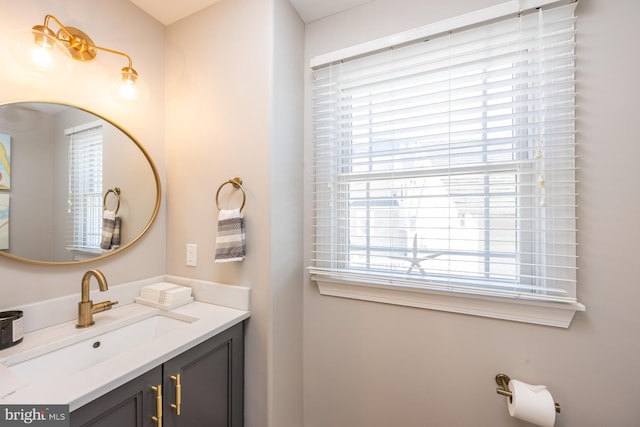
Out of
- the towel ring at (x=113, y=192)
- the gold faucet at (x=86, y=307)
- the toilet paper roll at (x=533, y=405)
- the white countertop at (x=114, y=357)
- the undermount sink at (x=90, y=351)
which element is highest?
the towel ring at (x=113, y=192)

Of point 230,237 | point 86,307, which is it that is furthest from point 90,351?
point 230,237

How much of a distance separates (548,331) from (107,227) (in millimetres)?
2017

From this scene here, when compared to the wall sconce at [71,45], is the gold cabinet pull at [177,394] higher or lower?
lower

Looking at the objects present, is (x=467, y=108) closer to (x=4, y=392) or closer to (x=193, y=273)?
(x=193, y=273)

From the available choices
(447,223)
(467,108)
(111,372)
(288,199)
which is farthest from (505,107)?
(111,372)

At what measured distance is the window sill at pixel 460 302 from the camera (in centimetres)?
103

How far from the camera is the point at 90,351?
107 centimetres

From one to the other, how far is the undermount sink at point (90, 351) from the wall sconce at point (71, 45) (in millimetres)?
1144

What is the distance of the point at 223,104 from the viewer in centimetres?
138

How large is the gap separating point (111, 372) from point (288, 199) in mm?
921

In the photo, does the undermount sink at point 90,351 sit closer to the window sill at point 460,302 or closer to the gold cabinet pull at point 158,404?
the gold cabinet pull at point 158,404

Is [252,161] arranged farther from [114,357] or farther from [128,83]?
[114,357]

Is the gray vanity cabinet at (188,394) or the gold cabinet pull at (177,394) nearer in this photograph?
the gray vanity cabinet at (188,394)

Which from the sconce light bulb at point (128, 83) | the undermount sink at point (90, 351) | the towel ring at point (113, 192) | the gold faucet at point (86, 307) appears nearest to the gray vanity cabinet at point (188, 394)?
the undermount sink at point (90, 351)
